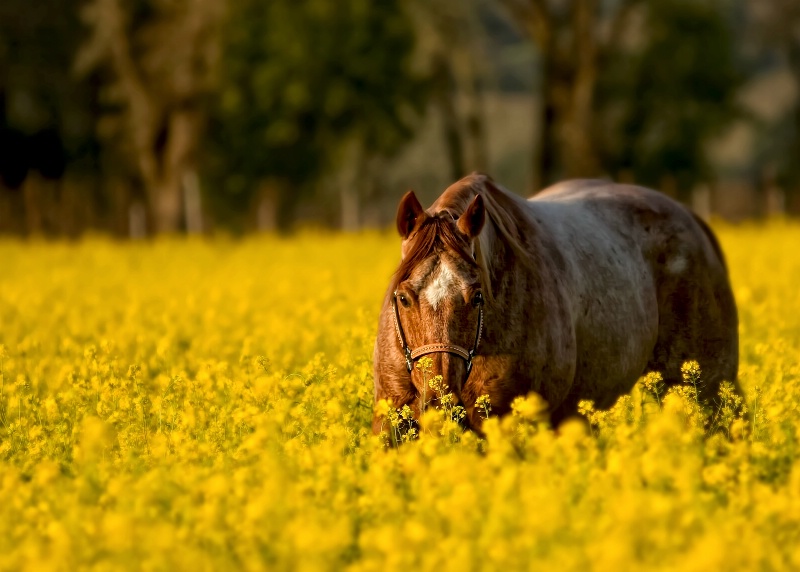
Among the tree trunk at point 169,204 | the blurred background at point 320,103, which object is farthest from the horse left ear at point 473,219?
the tree trunk at point 169,204

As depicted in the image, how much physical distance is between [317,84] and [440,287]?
139 ft

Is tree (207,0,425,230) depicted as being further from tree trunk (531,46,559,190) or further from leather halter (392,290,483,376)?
leather halter (392,290,483,376)

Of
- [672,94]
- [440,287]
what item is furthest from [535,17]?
[672,94]

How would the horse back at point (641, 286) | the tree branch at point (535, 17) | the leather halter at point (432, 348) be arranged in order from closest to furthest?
the leather halter at point (432, 348), the horse back at point (641, 286), the tree branch at point (535, 17)

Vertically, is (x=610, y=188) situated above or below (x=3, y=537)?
above

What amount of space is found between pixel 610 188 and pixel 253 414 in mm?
3238

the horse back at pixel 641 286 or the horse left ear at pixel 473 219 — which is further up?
the horse left ear at pixel 473 219

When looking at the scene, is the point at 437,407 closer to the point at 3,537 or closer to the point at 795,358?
the point at 3,537

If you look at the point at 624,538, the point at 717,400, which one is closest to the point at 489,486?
the point at 624,538

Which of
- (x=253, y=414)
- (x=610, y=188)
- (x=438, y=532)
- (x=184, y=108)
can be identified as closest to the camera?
(x=438, y=532)

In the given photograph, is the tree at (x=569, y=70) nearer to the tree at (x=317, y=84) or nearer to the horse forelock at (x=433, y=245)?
the tree at (x=317, y=84)

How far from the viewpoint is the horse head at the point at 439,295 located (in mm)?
6039

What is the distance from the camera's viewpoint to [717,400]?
8.27m

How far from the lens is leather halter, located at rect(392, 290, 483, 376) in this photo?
6.02 m
